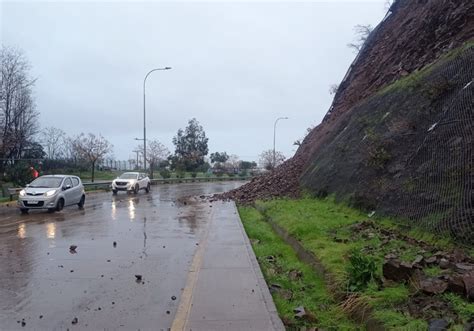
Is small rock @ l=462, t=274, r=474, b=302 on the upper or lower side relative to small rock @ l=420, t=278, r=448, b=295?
upper

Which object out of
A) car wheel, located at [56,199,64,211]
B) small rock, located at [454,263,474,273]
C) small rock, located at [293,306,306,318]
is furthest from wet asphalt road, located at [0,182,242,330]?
car wheel, located at [56,199,64,211]

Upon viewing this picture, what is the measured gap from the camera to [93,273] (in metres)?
7.83

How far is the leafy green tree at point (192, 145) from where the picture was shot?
80250 millimetres

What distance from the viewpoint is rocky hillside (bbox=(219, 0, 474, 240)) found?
313 inches

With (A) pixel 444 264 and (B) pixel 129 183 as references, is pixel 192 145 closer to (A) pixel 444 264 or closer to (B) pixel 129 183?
(B) pixel 129 183

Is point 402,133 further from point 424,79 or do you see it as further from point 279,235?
point 279,235

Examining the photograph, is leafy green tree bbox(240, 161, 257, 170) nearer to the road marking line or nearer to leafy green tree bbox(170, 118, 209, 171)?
leafy green tree bbox(170, 118, 209, 171)

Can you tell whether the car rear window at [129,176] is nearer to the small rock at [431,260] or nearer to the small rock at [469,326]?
the small rock at [431,260]

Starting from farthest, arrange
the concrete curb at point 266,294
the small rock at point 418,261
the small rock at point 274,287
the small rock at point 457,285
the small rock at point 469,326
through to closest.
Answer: the small rock at point 274,287 → the small rock at point 418,261 → the concrete curb at point 266,294 → the small rock at point 457,285 → the small rock at point 469,326

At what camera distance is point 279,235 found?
11898mm

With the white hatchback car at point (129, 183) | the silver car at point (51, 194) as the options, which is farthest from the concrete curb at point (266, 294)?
the white hatchback car at point (129, 183)

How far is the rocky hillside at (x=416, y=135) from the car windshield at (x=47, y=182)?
1003cm

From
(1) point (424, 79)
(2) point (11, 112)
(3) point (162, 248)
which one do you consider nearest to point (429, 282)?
(3) point (162, 248)

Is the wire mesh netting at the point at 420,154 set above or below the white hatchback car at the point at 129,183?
above
